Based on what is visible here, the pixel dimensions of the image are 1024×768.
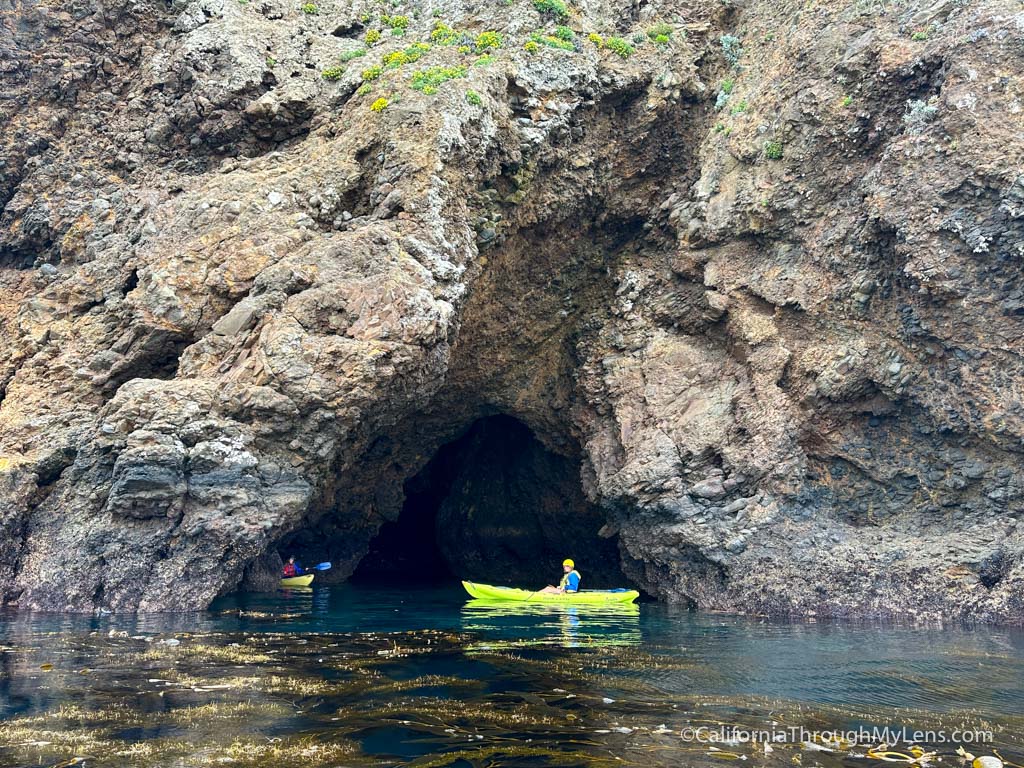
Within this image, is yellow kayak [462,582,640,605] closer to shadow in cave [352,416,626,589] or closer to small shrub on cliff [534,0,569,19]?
shadow in cave [352,416,626,589]

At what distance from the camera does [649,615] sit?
19.9 m

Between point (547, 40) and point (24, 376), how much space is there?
56.0 ft

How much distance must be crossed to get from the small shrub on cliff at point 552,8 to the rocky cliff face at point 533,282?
1.33ft

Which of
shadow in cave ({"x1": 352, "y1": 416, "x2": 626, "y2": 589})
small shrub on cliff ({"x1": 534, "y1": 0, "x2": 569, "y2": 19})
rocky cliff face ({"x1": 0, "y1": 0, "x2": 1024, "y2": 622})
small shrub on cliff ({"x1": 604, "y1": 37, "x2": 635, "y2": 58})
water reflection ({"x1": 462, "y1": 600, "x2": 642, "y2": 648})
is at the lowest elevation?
water reflection ({"x1": 462, "y1": 600, "x2": 642, "y2": 648})

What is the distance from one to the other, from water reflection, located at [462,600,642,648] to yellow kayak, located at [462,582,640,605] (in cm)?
13

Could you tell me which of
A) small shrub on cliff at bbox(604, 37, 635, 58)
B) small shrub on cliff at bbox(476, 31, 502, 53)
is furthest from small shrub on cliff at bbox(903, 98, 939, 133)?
small shrub on cliff at bbox(476, 31, 502, 53)

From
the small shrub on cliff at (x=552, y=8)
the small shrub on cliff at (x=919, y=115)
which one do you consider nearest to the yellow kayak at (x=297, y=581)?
the small shrub on cliff at (x=552, y=8)

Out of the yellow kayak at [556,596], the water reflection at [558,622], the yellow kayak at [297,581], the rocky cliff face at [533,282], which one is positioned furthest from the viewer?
the yellow kayak at [297,581]

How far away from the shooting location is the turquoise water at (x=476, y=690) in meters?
7.58

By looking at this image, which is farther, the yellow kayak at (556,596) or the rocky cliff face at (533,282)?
the yellow kayak at (556,596)

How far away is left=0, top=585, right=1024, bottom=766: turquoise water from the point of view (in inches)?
298

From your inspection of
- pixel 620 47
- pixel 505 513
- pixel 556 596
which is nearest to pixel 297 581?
pixel 505 513

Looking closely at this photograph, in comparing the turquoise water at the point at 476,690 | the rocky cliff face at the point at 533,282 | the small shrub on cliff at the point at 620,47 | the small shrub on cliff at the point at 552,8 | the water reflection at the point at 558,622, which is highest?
the small shrub on cliff at the point at 552,8

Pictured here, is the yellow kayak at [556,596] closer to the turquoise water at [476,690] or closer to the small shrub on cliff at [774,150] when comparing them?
the turquoise water at [476,690]
